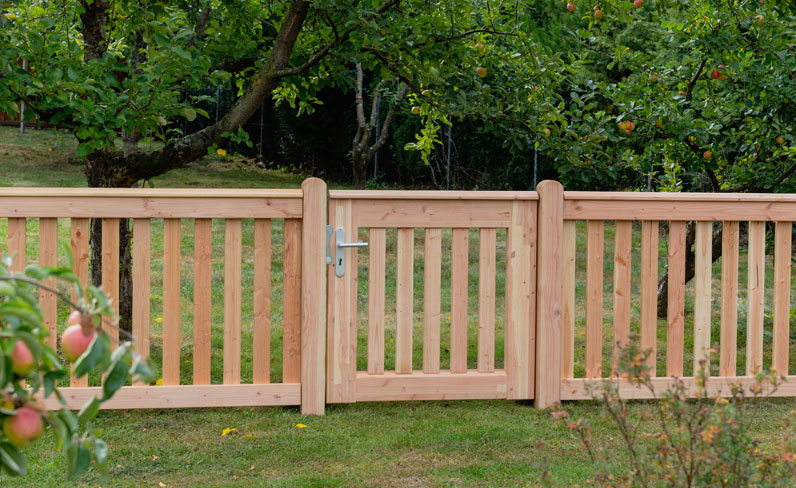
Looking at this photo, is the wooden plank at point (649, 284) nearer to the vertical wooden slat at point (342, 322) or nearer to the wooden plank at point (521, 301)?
the wooden plank at point (521, 301)

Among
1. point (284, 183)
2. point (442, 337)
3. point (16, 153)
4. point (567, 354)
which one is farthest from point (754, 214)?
point (16, 153)

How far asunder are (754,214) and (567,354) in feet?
4.29

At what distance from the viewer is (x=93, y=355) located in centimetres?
143

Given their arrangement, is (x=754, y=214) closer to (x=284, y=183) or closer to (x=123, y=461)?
(x=123, y=461)

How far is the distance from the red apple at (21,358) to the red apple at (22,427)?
2.6 inches

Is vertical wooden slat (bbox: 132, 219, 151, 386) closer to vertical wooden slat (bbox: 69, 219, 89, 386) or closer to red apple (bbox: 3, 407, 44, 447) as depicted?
vertical wooden slat (bbox: 69, 219, 89, 386)

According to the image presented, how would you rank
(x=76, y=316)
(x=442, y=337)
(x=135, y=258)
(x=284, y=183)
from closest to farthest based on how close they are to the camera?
1. (x=76, y=316)
2. (x=135, y=258)
3. (x=442, y=337)
4. (x=284, y=183)

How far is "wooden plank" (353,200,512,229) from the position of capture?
4.82m

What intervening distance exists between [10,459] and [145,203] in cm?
330

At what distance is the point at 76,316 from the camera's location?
1.51m

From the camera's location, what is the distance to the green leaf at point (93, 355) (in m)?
1.42

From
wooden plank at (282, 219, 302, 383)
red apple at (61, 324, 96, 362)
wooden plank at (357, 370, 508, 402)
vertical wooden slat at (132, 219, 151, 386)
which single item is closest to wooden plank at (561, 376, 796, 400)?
wooden plank at (357, 370, 508, 402)

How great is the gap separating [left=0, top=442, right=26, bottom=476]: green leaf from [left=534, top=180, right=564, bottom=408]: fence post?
12.1 feet

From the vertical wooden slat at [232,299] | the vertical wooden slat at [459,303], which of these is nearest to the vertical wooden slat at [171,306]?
the vertical wooden slat at [232,299]
